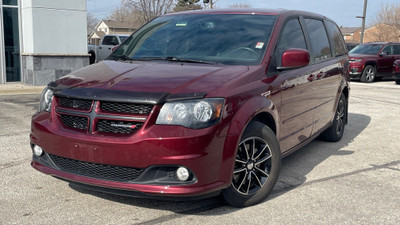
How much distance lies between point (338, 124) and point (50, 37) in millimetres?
9335

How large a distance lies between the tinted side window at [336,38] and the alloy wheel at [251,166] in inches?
121

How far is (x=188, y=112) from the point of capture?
3.25 meters

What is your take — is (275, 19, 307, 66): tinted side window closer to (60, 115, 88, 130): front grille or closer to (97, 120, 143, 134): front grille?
(97, 120, 143, 134): front grille

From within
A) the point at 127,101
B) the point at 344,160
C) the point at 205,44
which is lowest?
the point at 344,160

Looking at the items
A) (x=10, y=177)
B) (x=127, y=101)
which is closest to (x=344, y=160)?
(x=127, y=101)

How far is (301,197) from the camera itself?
4102mm

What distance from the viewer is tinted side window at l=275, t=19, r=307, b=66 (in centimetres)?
439

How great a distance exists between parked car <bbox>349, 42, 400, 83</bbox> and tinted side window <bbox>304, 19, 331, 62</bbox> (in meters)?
13.2

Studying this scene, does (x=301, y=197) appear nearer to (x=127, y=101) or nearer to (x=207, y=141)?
(x=207, y=141)

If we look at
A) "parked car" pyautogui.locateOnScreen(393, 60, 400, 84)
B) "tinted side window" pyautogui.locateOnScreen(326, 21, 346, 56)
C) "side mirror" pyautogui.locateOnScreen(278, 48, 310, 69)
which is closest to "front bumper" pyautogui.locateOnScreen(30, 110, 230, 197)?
"side mirror" pyautogui.locateOnScreen(278, 48, 310, 69)

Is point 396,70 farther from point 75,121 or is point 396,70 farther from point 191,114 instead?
point 75,121

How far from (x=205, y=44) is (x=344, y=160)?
249cm

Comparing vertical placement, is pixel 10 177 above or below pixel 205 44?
below

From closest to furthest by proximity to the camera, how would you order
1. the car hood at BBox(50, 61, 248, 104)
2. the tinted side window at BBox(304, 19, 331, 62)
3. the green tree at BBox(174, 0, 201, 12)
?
the car hood at BBox(50, 61, 248, 104)
the tinted side window at BBox(304, 19, 331, 62)
the green tree at BBox(174, 0, 201, 12)
